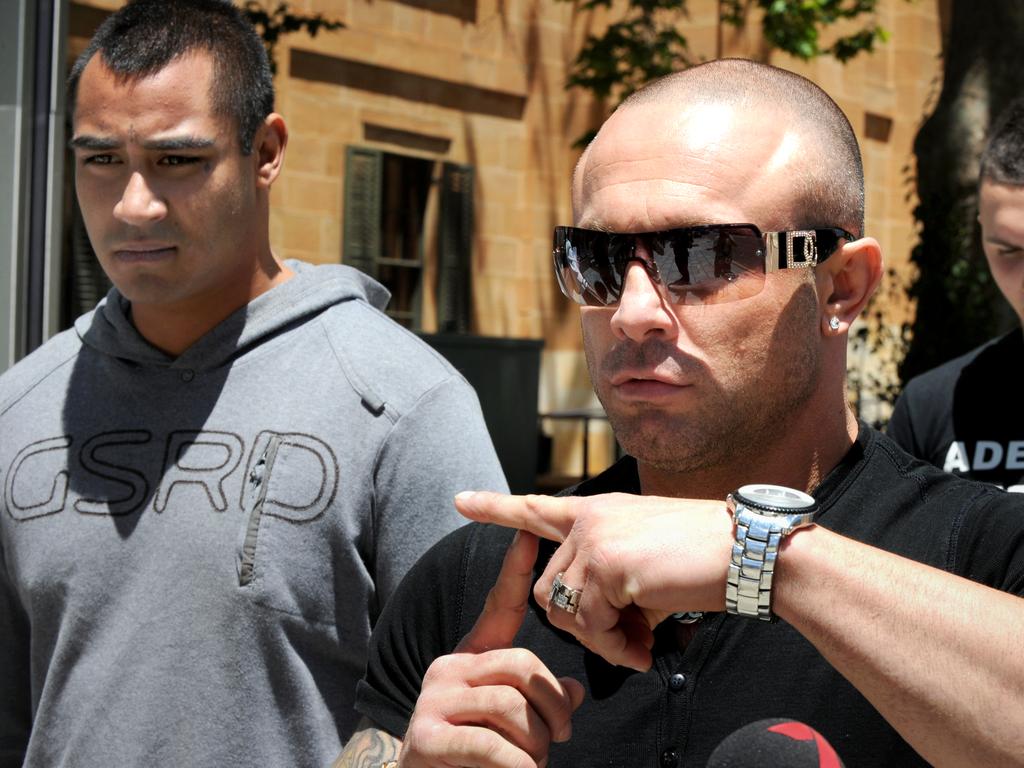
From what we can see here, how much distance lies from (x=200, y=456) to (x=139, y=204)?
526 mm

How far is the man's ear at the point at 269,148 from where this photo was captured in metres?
3.05

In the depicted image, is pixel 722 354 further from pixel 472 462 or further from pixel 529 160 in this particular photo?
pixel 529 160

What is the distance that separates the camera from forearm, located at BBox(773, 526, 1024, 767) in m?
1.51

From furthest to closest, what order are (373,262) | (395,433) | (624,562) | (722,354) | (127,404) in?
(373,262)
(127,404)
(395,433)
(722,354)
(624,562)

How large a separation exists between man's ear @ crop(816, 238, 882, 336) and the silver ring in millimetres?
699

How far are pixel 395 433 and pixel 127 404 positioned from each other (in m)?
0.60

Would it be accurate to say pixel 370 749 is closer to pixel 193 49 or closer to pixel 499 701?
pixel 499 701

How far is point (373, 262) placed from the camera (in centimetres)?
1184

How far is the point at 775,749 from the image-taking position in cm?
130

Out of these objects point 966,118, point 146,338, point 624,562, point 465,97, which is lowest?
point 624,562

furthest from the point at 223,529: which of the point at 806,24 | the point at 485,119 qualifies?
the point at 485,119

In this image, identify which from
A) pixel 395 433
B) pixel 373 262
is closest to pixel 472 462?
pixel 395 433

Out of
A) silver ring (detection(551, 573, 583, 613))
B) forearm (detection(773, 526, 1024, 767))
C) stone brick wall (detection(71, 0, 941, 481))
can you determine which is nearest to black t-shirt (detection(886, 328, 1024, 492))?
forearm (detection(773, 526, 1024, 767))

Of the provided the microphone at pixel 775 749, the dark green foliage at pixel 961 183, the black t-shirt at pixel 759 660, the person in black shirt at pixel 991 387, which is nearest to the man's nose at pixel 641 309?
the black t-shirt at pixel 759 660
